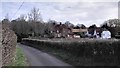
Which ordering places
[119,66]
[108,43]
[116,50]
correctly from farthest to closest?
[108,43], [116,50], [119,66]

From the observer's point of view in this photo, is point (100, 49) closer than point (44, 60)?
Yes

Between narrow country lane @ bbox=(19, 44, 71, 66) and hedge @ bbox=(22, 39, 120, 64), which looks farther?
narrow country lane @ bbox=(19, 44, 71, 66)

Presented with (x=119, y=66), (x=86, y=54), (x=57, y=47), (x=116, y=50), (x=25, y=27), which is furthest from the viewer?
(x=25, y=27)

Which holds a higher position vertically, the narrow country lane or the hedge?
the hedge

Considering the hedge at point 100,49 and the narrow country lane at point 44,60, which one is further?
the narrow country lane at point 44,60

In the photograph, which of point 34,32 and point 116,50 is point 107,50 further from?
point 34,32

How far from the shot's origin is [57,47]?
130 feet

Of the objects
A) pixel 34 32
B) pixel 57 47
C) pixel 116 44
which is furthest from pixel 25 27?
pixel 116 44

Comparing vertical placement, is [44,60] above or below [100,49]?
below

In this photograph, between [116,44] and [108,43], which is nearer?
[116,44]

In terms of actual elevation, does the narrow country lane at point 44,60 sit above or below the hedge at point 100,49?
below

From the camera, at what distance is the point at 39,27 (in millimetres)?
99000

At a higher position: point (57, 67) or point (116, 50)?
point (116, 50)

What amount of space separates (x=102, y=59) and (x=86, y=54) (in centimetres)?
402
